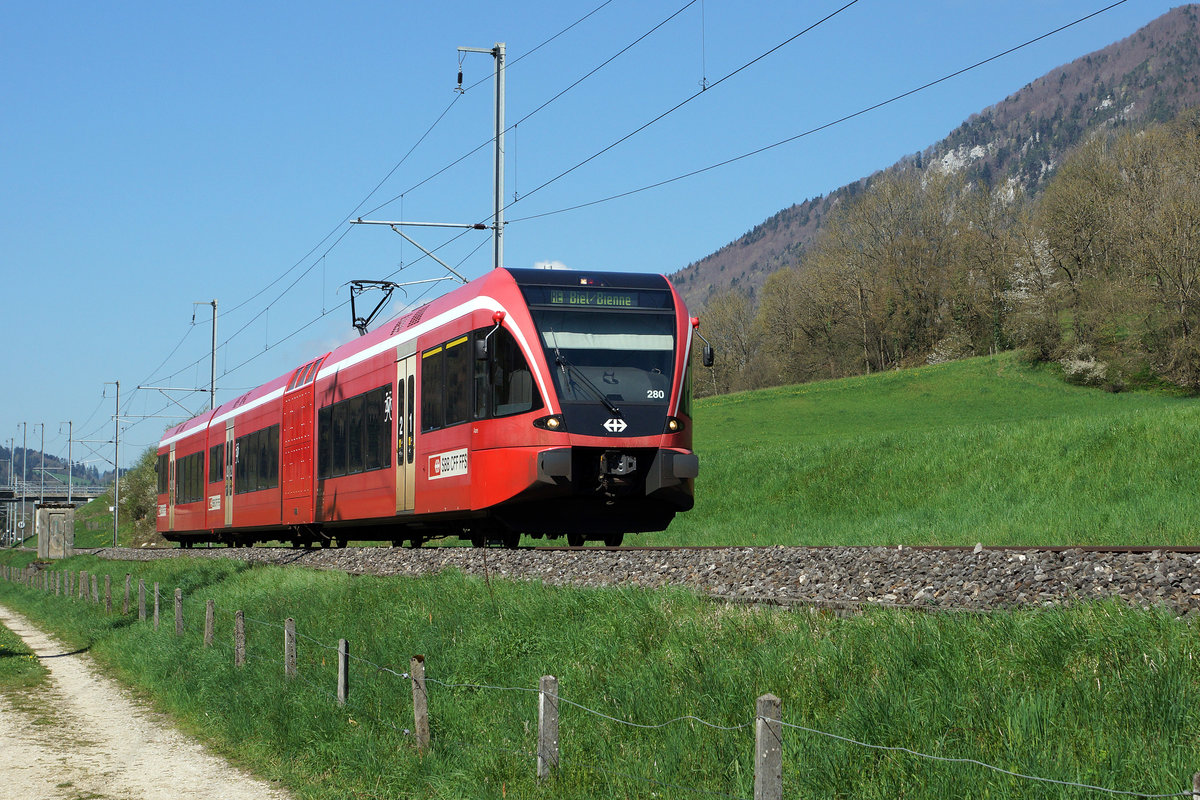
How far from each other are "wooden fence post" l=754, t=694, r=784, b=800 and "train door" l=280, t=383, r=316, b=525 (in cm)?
2098

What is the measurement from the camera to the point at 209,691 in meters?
12.4

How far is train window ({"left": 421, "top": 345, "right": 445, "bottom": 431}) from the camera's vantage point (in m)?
18.1

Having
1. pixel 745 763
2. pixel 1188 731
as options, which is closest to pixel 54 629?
pixel 745 763

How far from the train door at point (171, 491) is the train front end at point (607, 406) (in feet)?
91.2

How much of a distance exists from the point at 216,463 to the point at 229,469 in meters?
1.92

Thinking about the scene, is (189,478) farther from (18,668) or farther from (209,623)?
(209,623)

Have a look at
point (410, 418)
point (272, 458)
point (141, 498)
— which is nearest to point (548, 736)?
point (410, 418)

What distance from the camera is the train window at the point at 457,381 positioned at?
17.1m

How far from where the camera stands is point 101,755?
1061 cm

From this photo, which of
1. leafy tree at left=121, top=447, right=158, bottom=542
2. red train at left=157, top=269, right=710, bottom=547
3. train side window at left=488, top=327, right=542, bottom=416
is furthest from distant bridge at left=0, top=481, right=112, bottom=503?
train side window at left=488, top=327, right=542, bottom=416

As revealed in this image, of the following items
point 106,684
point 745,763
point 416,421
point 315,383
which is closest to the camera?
point 745,763

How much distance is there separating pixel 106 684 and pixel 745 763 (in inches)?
490

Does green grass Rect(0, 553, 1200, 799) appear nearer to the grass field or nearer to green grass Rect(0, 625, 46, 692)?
green grass Rect(0, 625, 46, 692)

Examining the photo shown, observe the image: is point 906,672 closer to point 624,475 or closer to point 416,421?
point 624,475
